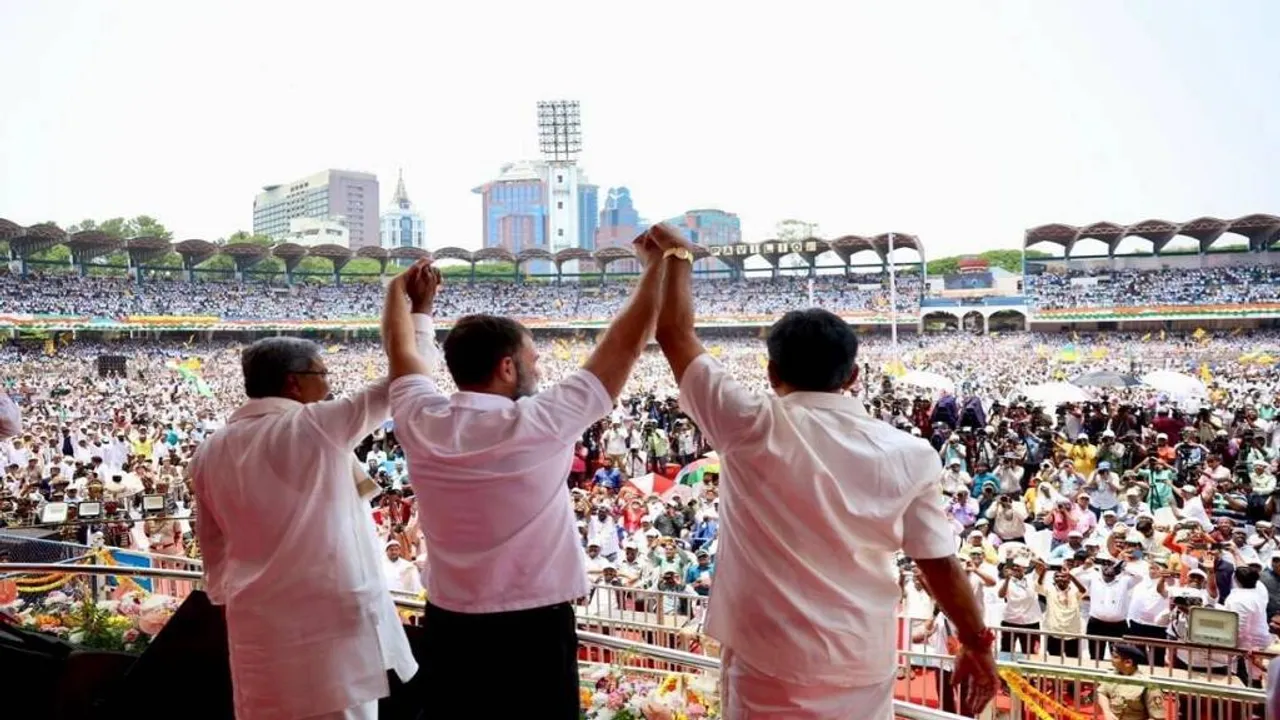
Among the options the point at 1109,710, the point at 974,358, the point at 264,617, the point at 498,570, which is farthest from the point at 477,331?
the point at 974,358

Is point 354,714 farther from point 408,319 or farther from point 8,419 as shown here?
point 8,419

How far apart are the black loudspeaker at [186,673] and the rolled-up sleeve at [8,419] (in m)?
0.61

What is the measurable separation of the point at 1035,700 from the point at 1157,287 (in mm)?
23067

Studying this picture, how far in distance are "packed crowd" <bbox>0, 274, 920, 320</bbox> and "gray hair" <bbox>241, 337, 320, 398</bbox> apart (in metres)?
19.3

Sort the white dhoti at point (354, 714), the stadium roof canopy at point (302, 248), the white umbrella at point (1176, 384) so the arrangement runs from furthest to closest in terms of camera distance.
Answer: the stadium roof canopy at point (302, 248) < the white umbrella at point (1176, 384) < the white dhoti at point (354, 714)

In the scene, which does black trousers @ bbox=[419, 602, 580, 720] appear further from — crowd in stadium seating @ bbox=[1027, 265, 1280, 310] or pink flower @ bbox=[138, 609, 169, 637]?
crowd in stadium seating @ bbox=[1027, 265, 1280, 310]

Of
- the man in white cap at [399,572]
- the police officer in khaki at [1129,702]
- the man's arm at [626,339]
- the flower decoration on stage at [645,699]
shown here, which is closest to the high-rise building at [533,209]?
the man in white cap at [399,572]

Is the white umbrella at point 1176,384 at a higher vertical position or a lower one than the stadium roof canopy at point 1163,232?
lower

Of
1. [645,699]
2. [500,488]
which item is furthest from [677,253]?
[645,699]

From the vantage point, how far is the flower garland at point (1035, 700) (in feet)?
7.16

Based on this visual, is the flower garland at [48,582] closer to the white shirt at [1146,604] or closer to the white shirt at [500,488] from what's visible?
the white shirt at [500,488]

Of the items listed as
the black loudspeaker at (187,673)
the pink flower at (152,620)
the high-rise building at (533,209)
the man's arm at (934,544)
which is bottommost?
the pink flower at (152,620)

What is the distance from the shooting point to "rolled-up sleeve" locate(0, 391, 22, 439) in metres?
1.89

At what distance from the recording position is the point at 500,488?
1039mm
